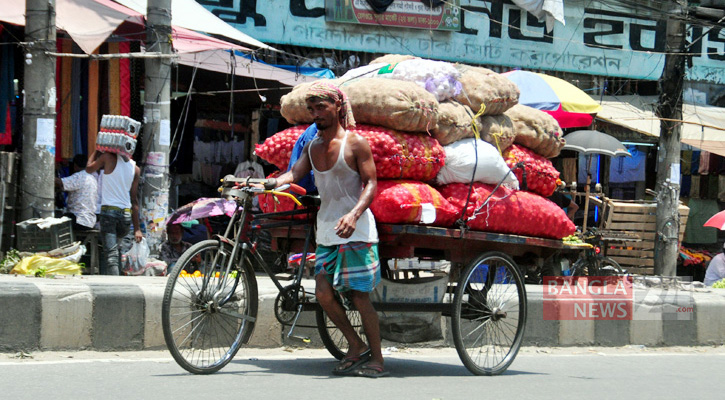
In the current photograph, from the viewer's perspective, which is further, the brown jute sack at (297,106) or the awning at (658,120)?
the awning at (658,120)

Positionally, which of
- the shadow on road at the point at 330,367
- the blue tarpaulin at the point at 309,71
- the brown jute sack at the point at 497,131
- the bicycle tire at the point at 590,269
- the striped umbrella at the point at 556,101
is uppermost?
the blue tarpaulin at the point at 309,71

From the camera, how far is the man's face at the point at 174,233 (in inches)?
452

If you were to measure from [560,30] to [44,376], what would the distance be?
14.2 m

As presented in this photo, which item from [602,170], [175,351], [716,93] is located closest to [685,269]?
[602,170]

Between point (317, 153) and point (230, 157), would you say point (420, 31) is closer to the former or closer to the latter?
point (230, 157)

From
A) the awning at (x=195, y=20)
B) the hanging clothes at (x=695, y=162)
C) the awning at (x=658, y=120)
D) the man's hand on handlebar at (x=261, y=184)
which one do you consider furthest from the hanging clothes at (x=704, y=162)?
the man's hand on handlebar at (x=261, y=184)

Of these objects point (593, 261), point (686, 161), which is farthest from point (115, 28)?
point (686, 161)

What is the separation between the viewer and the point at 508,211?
235 inches

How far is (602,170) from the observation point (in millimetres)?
18219

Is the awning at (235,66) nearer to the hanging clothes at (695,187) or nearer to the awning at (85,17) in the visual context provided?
the awning at (85,17)

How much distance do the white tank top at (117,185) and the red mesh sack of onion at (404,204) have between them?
4.74m

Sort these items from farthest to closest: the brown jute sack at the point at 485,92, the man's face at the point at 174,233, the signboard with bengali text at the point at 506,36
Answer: the signboard with bengali text at the point at 506,36, the man's face at the point at 174,233, the brown jute sack at the point at 485,92

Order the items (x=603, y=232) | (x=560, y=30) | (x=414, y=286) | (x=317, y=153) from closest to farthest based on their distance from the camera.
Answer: (x=317, y=153), (x=414, y=286), (x=603, y=232), (x=560, y=30)

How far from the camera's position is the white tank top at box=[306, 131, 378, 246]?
5176 mm
